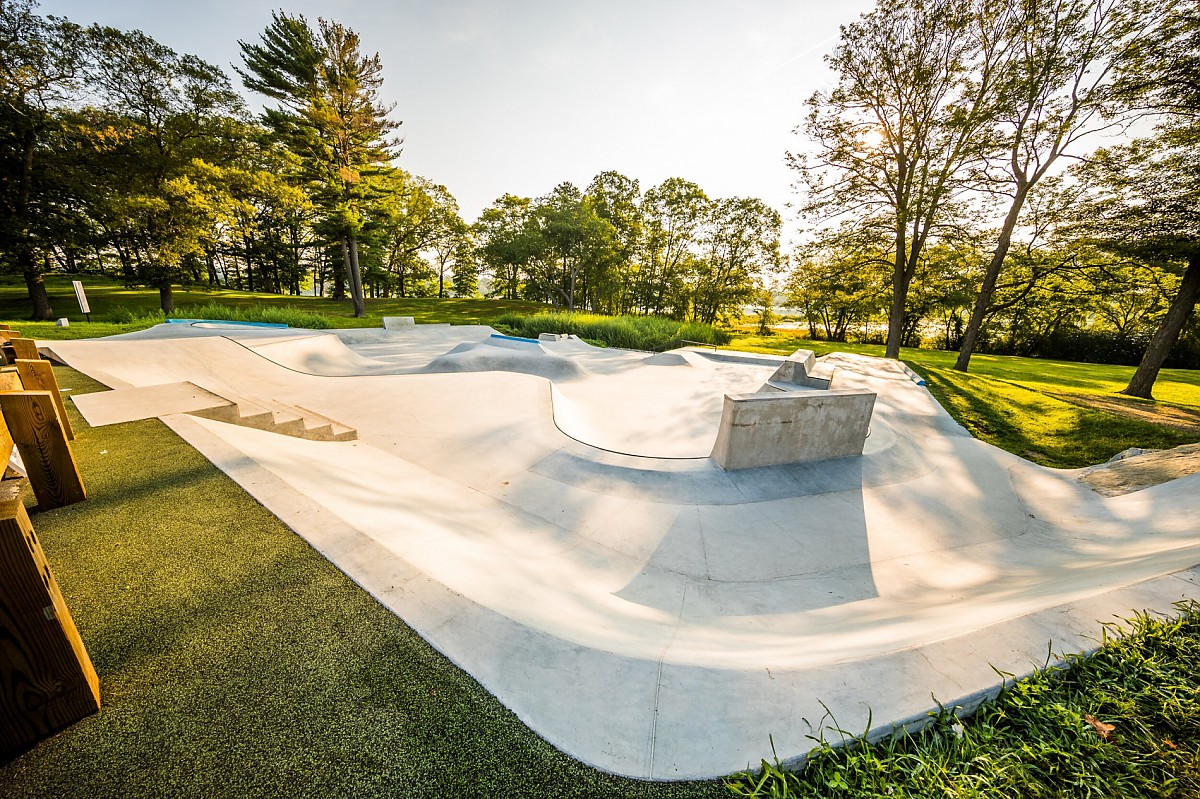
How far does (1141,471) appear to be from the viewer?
537 centimetres

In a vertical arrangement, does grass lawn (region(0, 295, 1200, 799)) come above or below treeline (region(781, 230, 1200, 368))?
below

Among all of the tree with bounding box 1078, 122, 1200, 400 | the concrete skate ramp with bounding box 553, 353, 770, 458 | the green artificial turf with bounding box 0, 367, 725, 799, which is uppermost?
the tree with bounding box 1078, 122, 1200, 400

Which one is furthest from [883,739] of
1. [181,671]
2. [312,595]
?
[181,671]

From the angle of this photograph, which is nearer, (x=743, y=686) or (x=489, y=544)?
(x=743, y=686)

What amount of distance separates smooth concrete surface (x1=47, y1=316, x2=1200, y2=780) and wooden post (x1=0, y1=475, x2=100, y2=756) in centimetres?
97

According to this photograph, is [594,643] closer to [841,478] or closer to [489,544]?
[489,544]

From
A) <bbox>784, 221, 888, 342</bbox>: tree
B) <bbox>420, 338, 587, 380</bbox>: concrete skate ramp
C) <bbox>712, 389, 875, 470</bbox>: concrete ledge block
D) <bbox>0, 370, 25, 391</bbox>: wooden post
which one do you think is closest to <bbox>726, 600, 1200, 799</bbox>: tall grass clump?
<bbox>712, 389, 875, 470</bbox>: concrete ledge block

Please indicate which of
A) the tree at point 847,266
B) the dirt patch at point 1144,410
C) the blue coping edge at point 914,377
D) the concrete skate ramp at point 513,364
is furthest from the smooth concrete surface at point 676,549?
the tree at point 847,266

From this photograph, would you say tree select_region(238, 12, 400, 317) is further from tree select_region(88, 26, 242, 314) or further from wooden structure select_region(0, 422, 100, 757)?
wooden structure select_region(0, 422, 100, 757)

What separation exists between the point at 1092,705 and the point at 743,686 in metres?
1.36

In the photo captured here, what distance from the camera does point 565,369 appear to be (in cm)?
Result: 1062

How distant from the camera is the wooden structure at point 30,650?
1194mm

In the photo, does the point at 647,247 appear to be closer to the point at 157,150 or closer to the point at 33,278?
the point at 157,150

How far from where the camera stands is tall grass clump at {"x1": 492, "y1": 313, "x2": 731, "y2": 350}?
17.6m
